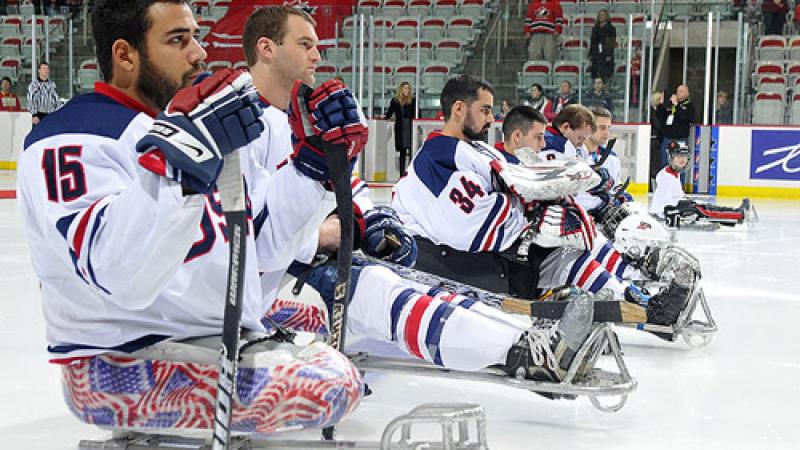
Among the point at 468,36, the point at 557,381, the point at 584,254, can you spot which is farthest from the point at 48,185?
the point at 468,36

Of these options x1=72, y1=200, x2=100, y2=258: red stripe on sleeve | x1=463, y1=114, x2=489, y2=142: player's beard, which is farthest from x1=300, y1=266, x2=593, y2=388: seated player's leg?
x1=72, y1=200, x2=100, y2=258: red stripe on sleeve

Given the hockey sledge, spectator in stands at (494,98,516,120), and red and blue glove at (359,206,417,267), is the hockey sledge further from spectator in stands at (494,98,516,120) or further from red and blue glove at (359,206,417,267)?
spectator in stands at (494,98,516,120)

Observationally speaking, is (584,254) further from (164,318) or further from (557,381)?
(164,318)

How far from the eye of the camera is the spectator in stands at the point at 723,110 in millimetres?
13281

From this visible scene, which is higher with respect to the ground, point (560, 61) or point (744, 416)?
point (560, 61)

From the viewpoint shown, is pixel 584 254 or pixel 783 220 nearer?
pixel 584 254

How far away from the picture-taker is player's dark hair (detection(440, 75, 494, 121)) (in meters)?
3.74

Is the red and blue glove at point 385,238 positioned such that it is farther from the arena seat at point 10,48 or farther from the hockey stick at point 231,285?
the arena seat at point 10,48

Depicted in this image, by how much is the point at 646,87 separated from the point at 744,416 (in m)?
10.4

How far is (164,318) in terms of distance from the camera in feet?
6.15

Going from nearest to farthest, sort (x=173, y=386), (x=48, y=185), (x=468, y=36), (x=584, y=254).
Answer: (x=48, y=185) → (x=173, y=386) → (x=584, y=254) → (x=468, y=36)

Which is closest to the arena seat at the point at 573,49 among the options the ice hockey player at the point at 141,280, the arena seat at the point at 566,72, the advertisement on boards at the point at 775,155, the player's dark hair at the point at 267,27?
the arena seat at the point at 566,72

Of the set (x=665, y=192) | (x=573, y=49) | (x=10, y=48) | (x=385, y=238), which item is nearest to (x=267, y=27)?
(x=385, y=238)

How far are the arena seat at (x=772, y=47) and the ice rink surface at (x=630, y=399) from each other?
30.3ft
